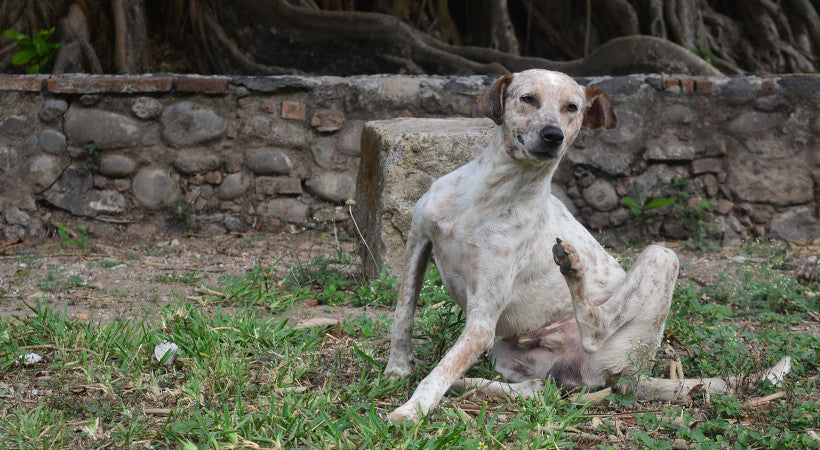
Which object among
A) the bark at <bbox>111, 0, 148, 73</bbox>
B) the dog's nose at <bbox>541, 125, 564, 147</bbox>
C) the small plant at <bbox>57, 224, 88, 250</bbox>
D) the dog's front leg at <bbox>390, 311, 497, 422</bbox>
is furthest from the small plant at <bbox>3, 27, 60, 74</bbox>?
the dog's nose at <bbox>541, 125, 564, 147</bbox>

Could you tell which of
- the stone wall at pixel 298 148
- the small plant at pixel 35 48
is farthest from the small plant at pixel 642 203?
the small plant at pixel 35 48

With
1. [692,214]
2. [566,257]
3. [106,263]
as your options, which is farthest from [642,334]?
[106,263]

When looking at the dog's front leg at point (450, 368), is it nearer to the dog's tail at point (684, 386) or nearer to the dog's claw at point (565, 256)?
the dog's claw at point (565, 256)

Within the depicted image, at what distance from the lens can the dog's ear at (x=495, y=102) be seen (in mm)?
3014

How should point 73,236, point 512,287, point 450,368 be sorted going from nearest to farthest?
point 450,368, point 512,287, point 73,236

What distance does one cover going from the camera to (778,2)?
28.0 feet

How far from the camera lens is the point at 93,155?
6.06 metres

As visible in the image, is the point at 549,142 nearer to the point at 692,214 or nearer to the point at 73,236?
the point at 692,214

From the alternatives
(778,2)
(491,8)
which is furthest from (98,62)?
(778,2)

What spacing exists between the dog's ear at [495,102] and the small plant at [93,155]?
12.5ft

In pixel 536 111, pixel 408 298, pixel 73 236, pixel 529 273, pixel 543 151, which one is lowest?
pixel 73 236

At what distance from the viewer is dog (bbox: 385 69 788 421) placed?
2967mm

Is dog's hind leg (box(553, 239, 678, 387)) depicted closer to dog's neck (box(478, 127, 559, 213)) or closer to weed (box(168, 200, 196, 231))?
dog's neck (box(478, 127, 559, 213))

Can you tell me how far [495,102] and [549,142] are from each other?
0.88ft
